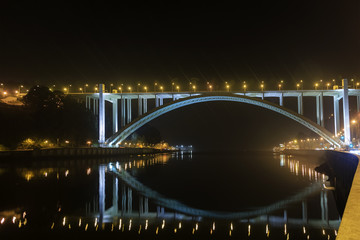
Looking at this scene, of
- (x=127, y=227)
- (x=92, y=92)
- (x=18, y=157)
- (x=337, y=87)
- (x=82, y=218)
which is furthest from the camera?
(x=92, y=92)

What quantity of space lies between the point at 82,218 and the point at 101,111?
4604 centimetres

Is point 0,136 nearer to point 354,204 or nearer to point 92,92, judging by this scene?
point 92,92

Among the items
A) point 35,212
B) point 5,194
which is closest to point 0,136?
point 5,194

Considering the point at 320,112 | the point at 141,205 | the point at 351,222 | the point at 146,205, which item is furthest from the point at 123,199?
the point at 320,112

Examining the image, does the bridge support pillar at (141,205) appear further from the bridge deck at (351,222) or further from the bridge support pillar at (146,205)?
the bridge deck at (351,222)

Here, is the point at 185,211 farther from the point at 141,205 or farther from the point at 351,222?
the point at 351,222

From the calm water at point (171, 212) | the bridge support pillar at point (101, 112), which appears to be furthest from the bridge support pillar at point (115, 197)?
the bridge support pillar at point (101, 112)

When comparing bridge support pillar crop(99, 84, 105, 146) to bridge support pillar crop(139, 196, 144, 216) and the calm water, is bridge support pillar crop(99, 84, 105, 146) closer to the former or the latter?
the calm water

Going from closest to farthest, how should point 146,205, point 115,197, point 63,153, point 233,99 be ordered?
point 146,205
point 115,197
point 63,153
point 233,99

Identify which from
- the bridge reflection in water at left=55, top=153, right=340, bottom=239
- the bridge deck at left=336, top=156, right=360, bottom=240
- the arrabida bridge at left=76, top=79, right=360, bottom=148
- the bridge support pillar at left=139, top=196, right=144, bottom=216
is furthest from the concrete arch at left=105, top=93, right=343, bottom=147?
the bridge deck at left=336, top=156, right=360, bottom=240

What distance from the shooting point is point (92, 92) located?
189 feet

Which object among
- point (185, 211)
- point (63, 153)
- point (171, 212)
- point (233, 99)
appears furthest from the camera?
point (233, 99)

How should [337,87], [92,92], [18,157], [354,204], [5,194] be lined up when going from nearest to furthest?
[354,204] < [5,194] < [18,157] < [337,87] < [92,92]

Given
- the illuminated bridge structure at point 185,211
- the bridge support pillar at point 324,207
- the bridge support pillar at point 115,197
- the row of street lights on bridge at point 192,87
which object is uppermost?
the row of street lights on bridge at point 192,87
